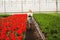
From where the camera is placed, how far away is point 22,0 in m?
22.5

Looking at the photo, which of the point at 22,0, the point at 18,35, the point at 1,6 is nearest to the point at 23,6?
the point at 22,0

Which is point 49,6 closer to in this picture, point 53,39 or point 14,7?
point 14,7

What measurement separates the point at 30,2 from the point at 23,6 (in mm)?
716

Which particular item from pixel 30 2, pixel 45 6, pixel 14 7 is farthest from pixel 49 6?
pixel 14 7

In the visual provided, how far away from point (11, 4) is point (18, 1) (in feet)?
2.21

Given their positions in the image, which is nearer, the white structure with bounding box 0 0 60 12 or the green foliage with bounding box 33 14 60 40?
the green foliage with bounding box 33 14 60 40

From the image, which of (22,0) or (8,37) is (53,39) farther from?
(22,0)

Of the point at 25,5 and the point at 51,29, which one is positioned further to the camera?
the point at 25,5

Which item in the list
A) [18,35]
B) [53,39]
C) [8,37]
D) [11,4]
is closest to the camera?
[53,39]

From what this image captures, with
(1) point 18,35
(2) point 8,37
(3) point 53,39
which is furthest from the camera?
(1) point 18,35

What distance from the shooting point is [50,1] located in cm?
2264

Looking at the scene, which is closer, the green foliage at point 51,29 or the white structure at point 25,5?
the green foliage at point 51,29

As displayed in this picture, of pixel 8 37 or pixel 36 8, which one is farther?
pixel 36 8

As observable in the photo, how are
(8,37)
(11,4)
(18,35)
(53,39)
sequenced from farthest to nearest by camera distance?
1. (11,4)
2. (18,35)
3. (8,37)
4. (53,39)
